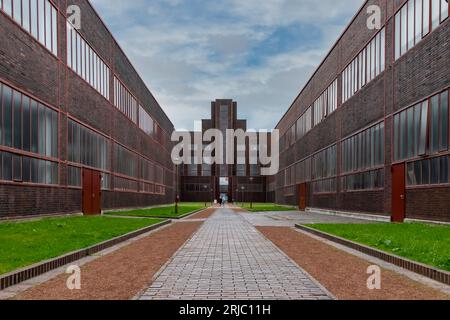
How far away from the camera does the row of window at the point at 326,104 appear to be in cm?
3959

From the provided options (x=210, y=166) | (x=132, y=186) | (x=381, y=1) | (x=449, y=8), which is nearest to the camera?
(x=449, y=8)

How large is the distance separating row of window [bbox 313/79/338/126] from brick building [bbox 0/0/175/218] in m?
16.6

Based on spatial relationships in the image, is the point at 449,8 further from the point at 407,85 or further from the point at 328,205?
the point at 328,205

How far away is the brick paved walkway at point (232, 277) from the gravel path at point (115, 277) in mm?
285

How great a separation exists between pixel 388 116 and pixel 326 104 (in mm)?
16780

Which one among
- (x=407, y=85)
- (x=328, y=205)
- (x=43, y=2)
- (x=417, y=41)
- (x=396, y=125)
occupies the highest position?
(x=43, y=2)

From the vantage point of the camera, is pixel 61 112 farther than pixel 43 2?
Yes

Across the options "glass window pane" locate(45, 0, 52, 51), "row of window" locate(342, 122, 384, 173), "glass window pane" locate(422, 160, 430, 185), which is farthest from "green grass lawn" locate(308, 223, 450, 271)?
"glass window pane" locate(45, 0, 52, 51)

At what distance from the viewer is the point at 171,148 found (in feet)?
266

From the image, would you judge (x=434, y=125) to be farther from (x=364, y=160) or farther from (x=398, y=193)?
(x=364, y=160)

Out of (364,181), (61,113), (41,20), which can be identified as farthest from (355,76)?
(41,20)

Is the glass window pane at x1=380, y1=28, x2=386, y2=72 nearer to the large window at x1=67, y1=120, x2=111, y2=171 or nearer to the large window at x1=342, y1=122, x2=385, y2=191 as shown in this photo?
the large window at x1=342, y1=122, x2=385, y2=191

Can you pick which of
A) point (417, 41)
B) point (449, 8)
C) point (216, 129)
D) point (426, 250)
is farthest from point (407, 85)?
point (216, 129)

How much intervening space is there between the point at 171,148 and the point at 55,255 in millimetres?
Result: 70707
